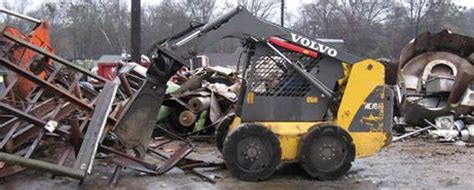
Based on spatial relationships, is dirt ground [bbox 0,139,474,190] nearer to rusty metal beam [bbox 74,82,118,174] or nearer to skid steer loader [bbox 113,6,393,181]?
skid steer loader [bbox 113,6,393,181]

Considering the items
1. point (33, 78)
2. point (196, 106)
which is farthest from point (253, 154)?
point (196, 106)

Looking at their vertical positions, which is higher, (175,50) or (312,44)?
(312,44)

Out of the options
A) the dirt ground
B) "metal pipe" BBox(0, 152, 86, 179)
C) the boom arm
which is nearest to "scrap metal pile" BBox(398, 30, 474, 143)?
the dirt ground

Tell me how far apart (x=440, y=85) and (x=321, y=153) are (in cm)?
610

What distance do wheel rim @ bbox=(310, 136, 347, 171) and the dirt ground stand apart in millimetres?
205

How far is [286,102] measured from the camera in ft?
24.0

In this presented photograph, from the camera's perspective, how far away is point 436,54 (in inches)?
520

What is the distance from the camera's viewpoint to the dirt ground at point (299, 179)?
22.8 ft

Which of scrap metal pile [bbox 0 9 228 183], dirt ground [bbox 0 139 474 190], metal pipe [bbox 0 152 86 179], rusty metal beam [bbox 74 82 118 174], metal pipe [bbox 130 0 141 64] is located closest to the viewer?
metal pipe [bbox 0 152 86 179]

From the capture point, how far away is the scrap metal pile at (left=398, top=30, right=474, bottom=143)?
11.7 meters

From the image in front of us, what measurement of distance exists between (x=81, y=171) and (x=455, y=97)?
8123 mm

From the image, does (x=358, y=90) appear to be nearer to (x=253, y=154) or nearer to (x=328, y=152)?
(x=328, y=152)

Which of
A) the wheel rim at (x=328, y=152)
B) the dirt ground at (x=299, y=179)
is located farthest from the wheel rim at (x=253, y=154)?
the wheel rim at (x=328, y=152)

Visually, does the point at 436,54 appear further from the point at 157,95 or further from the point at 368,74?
the point at 157,95
